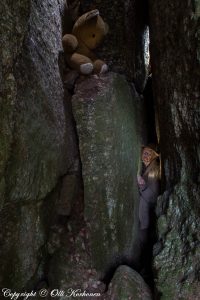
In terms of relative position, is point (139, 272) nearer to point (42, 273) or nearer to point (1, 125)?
point (42, 273)

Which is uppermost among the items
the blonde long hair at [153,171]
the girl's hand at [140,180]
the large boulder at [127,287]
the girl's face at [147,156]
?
the girl's face at [147,156]

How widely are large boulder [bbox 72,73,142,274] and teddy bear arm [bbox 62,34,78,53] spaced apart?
42 cm

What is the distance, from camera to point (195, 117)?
2.54 m

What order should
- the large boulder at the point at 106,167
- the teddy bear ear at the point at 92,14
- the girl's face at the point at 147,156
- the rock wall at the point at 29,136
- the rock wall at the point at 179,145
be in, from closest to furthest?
the rock wall at the point at 29,136 → the rock wall at the point at 179,145 → the large boulder at the point at 106,167 → the teddy bear ear at the point at 92,14 → the girl's face at the point at 147,156

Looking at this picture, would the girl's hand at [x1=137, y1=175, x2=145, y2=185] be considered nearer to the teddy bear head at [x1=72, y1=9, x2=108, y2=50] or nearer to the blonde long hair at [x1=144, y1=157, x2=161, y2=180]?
the blonde long hair at [x1=144, y1=157, x2=161, y2=180]

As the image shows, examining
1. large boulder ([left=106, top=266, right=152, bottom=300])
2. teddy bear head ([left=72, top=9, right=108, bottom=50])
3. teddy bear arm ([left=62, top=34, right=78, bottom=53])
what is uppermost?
teddy bear head ([left=72, top=9, right=108, bottom=50])

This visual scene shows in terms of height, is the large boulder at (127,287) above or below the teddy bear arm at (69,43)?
below

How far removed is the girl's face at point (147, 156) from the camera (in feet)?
12.2

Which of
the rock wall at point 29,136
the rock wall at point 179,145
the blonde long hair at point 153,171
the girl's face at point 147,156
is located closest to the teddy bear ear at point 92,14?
the rock wall at point 29,136

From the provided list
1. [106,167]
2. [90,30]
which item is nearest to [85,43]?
[90,30]

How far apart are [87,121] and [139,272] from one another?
168cm

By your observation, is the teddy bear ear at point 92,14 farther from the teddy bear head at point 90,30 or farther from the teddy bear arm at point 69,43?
the teddy bear arm at point 69,43

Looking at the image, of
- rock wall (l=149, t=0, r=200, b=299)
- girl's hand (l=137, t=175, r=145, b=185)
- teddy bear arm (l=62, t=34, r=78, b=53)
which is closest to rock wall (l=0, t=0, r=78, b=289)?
teddy bear arm (l=62, t=34, r=78, b=53)

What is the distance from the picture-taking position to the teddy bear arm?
10.9 feet
